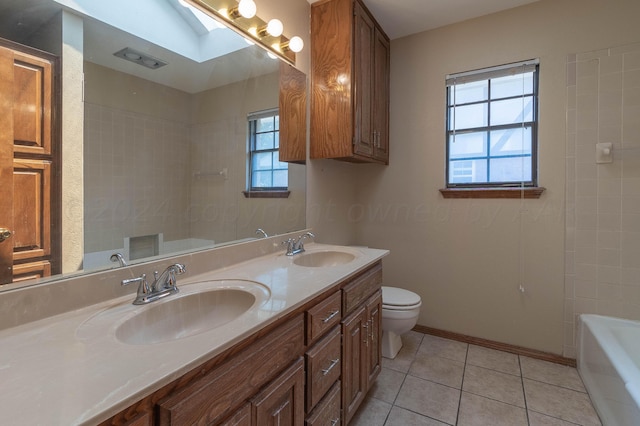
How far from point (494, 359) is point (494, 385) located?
325 millimetres

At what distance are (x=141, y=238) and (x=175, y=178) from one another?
279 millimetres

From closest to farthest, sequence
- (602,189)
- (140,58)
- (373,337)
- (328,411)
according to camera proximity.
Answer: (140,58), (328,411), (373,337), (602,189)

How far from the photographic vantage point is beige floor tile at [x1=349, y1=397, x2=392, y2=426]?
1.53 meters

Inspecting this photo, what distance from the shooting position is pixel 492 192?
86.0 inches

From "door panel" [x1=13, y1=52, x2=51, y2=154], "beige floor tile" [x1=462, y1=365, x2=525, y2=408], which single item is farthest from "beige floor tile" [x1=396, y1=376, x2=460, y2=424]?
"door panel" [x1=13, y1=52, x2=51, y2=154]

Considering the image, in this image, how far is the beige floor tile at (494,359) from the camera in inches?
78.1

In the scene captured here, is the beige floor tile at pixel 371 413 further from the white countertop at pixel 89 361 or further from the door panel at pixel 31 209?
the door panel at pixel 31 209

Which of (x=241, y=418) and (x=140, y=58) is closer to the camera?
(x=241, y=418)

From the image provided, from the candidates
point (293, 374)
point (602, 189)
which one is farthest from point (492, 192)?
point (293, 374)

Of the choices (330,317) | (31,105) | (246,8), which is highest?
(246,8)

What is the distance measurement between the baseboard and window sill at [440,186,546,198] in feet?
3.60

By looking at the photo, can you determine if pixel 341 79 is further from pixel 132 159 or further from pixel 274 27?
pixel 132 159

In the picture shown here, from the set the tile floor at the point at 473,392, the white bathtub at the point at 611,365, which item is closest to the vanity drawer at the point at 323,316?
the tile floor at the point at 473,392

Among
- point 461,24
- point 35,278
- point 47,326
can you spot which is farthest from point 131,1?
point 461,24
